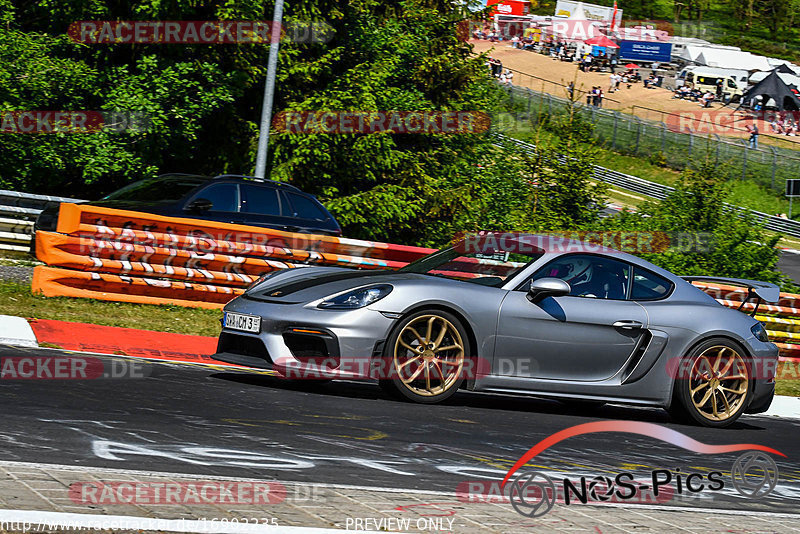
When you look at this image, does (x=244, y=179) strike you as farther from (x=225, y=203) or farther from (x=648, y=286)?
(x=648, y=286)

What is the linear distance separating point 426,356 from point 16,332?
3.63m

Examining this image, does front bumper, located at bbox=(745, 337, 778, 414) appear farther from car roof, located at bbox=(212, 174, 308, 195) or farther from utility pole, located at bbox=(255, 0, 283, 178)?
utility pole, located at bbox=(255, 0, 283, 178)

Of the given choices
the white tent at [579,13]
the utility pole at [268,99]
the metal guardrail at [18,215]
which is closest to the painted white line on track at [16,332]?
the metal guardrail at [18,215]

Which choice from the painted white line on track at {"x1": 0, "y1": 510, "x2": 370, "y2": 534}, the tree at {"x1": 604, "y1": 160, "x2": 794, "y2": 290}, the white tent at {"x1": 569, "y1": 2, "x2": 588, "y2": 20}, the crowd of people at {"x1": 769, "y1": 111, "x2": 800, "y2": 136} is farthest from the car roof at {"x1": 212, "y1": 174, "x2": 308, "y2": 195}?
the white tent at {"x1": 569, "y1": 2, "x2": 588, "y2": 20}

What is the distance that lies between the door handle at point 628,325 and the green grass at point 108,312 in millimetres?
4528

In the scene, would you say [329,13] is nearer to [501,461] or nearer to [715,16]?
[501,461]

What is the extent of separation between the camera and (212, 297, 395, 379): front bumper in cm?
727

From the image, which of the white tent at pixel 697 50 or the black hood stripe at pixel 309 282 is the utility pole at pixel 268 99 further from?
the white tent at pixel 697 50

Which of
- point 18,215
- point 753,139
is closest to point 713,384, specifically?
point 18,215

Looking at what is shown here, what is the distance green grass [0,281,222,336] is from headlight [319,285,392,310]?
3466 millimetres

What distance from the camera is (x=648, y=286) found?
28.1ft

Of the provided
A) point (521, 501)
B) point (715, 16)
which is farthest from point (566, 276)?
point (715, 16)

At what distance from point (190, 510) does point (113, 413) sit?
2124mm

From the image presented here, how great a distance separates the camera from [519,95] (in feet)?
219
